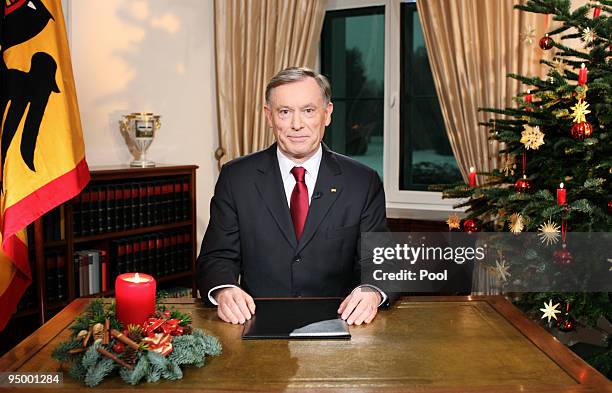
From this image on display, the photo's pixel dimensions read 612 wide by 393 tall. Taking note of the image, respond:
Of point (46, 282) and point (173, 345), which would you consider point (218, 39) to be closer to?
point (46, 282)

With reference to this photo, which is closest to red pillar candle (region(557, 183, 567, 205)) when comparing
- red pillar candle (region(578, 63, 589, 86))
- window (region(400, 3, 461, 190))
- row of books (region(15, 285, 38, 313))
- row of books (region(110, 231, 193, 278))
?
red pillar candle (region(578, 63, 589, 86))

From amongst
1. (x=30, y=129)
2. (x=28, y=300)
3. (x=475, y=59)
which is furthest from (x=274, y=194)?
(x=475, y=59)

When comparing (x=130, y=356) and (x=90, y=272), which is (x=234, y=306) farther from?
(x=90, y=272)

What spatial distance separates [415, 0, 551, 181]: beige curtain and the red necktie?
2.34 meters

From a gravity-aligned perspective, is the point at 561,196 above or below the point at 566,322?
above

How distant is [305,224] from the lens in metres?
2.45

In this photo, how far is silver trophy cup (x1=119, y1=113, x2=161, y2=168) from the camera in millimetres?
4473

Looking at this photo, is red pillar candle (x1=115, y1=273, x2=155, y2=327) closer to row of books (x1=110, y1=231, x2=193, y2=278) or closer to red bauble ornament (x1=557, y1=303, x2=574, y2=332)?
red bauble ornament (x1=557, y1=303, x2=574, y2=332)

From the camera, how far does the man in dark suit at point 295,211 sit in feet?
7.93

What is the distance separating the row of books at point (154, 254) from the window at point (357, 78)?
163 centimetres

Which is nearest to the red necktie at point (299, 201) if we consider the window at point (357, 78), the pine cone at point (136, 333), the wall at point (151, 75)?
the pine cone at point (136, 333)

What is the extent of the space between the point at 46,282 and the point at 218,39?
2.36 m

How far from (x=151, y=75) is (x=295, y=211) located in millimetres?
2799

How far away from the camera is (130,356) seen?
57.9 inches
